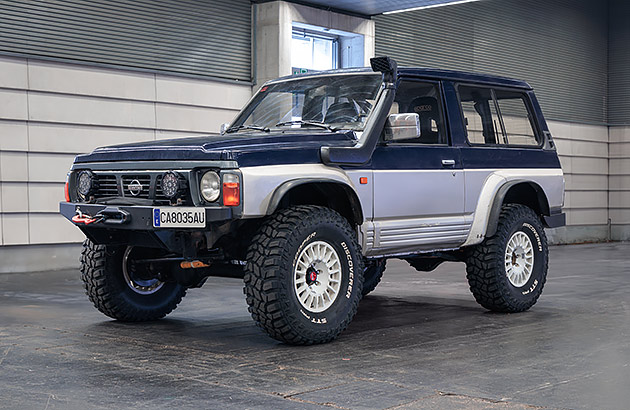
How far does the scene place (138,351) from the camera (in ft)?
21.3

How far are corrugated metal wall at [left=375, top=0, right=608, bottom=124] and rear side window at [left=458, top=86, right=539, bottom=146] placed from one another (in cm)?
1006

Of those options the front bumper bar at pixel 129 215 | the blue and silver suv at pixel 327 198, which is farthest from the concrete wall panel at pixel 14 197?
the front bumper bar at pixel 129 215

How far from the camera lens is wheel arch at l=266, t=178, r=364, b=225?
7.04 meters

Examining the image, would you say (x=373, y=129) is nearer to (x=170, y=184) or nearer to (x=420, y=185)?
(x=420, y=185)

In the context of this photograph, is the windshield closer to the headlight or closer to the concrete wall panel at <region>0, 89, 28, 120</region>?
the headlight

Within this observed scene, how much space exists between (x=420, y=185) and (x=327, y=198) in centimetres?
91

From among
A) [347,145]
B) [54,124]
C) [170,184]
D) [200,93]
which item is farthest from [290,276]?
[200,93]

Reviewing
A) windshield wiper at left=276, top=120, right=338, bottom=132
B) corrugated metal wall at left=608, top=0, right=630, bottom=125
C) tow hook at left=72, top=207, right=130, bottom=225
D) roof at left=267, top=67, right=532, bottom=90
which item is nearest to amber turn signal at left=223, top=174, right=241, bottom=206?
tow hook at left=72, top=207, right=130, bottom=225

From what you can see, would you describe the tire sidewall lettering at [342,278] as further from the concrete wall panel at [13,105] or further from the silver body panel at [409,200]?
the concrete wall panel at [13,105]

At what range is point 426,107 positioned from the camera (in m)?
8.16

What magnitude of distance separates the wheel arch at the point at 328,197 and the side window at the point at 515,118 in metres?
2.31

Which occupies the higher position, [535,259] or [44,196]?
[44,196]

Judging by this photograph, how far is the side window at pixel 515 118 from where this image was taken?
8906 millimetres

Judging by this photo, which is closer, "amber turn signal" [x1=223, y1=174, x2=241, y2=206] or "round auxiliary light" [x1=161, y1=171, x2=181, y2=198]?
"amber turn signal" [x1=223, y1=174, x2=241, y2=206]
